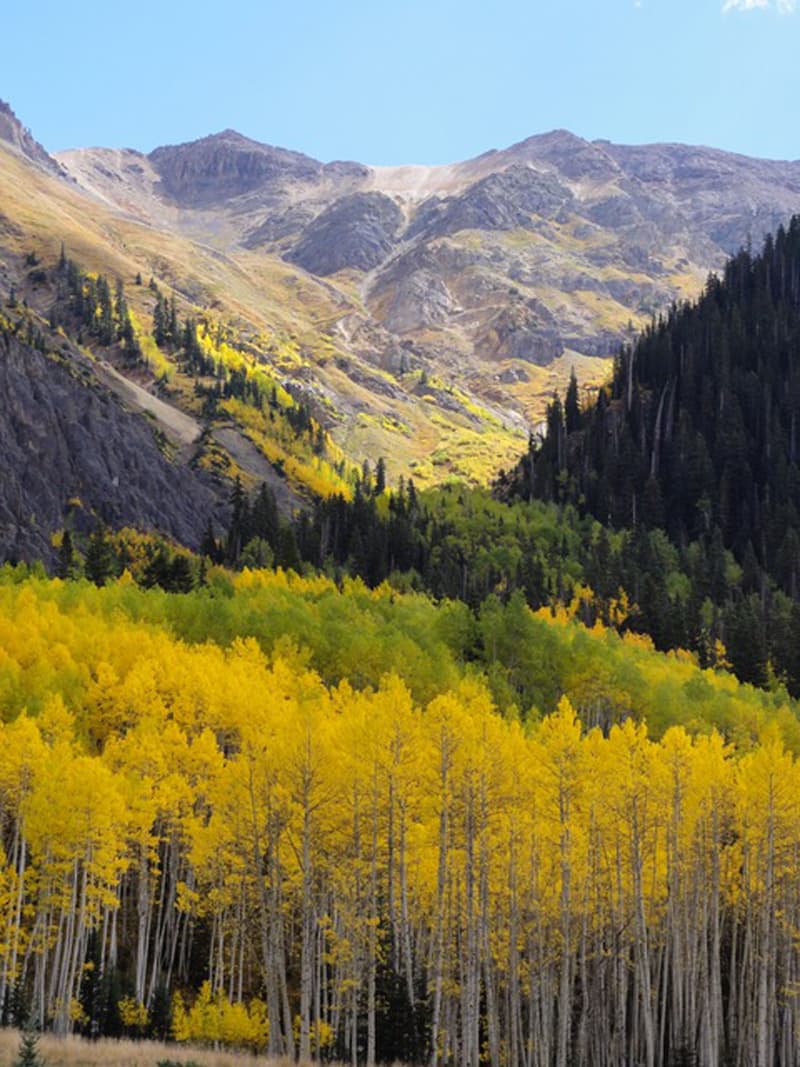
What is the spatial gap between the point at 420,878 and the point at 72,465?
423 ft

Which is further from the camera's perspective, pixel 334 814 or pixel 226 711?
pixel 226 711

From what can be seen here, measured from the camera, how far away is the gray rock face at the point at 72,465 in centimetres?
14612

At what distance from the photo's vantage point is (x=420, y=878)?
44219mm

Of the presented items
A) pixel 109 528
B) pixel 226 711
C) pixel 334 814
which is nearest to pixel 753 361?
pixel 109 528

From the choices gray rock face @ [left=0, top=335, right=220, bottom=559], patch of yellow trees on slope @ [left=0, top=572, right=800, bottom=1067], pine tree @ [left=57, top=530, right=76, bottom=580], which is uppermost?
gray rock face @ [left=0, top=335, right=220, bottom=559]

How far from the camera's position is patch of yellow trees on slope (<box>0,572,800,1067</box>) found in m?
40.3

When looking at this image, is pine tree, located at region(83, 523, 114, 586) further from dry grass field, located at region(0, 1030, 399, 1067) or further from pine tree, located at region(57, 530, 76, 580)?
dry grass field, located at region(0, 1030, 399, 1067)

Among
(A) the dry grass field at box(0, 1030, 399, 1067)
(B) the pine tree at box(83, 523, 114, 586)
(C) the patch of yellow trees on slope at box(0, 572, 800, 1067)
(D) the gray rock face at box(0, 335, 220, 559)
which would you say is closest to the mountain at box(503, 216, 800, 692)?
(D) the gray rock face at box(0, 335, 220, 559)

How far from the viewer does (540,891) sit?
44.0 meters

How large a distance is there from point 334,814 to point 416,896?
5.98m

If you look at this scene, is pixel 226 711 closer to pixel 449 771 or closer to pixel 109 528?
pixel 449 771

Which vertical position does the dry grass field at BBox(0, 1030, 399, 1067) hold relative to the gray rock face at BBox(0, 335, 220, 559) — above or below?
below

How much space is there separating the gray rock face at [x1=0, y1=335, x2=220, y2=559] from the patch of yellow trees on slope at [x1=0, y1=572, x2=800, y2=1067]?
9400 cm

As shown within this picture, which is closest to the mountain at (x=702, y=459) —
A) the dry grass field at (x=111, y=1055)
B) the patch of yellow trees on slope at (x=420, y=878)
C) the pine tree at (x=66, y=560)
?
the pine tree at (x=66, y=560)
